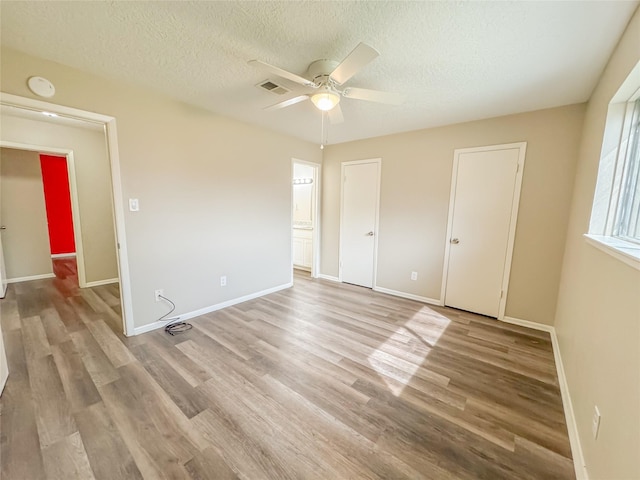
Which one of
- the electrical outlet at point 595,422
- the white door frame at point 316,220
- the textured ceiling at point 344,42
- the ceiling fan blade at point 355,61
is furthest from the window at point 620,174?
the white door frame at point 316,220

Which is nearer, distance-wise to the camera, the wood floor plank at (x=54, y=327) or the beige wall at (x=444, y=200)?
the wood floor plank at (x=54, y=327)

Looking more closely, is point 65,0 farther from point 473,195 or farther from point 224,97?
point 473,195

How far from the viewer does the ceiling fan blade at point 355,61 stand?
1.37 m

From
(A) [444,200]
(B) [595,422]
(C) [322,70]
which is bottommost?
(B) [595,422]

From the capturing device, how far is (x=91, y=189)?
420cm

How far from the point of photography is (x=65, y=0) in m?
1.38

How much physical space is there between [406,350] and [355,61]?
2.43 meters

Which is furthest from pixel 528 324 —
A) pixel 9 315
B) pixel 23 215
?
pixel 23 215

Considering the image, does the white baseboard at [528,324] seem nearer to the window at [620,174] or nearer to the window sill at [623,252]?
the window at [620,174]

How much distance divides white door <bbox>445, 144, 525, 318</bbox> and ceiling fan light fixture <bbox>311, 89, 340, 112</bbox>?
2099mm

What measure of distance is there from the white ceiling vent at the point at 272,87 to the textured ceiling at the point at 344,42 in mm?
102

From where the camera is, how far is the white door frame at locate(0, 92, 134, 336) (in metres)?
1.97

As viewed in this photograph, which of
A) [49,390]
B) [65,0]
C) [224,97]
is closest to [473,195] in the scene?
[224,97]

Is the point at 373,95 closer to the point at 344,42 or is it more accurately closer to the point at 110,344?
the point at 344,42
